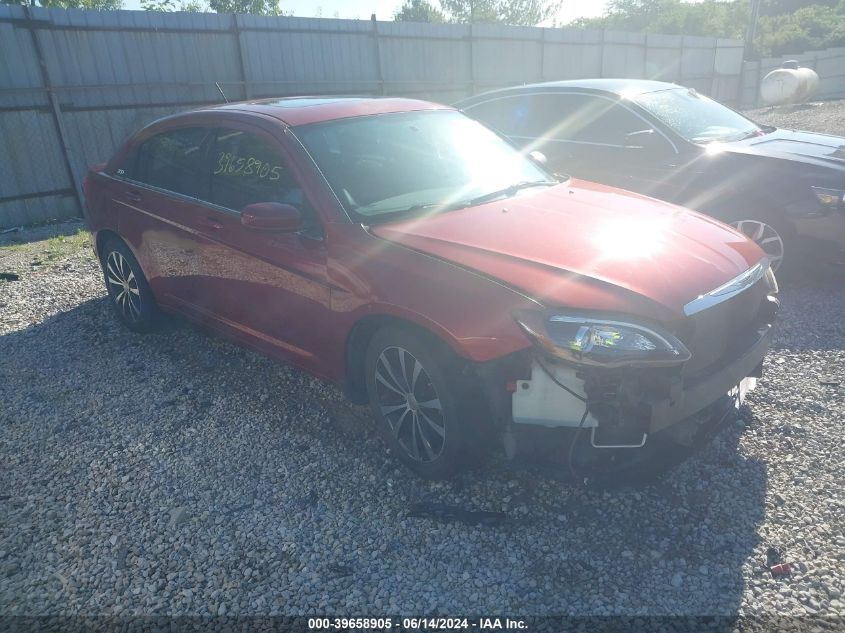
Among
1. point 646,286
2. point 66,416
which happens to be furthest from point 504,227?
point 66,416

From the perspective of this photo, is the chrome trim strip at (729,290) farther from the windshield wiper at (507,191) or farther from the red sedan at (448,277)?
the windshield wiper at (507,191)

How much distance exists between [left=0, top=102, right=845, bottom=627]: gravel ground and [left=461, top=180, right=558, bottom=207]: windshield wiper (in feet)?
4.69

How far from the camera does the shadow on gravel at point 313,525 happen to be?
2.67 meters

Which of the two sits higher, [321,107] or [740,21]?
[321,107]

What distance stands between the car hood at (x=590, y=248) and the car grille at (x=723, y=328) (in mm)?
103

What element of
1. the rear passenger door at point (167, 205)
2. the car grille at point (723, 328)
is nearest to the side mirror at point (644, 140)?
the car grille at point (723, 328)

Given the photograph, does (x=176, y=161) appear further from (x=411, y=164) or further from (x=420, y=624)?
(x=420, y=624)

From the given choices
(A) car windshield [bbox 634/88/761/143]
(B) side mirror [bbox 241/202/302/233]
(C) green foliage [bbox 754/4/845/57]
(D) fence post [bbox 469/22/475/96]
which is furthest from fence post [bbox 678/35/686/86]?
(B) side mirror [bbox 241/202/302/233]

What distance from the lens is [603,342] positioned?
2.70 metres

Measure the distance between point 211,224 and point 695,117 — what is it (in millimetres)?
4676

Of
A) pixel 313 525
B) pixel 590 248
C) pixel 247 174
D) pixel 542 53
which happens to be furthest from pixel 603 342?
pixel 542 53

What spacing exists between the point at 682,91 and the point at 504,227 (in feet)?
15.0

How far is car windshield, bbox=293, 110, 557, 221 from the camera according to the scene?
144 inches

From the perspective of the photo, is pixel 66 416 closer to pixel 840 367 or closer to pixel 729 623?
pixel 729 623
